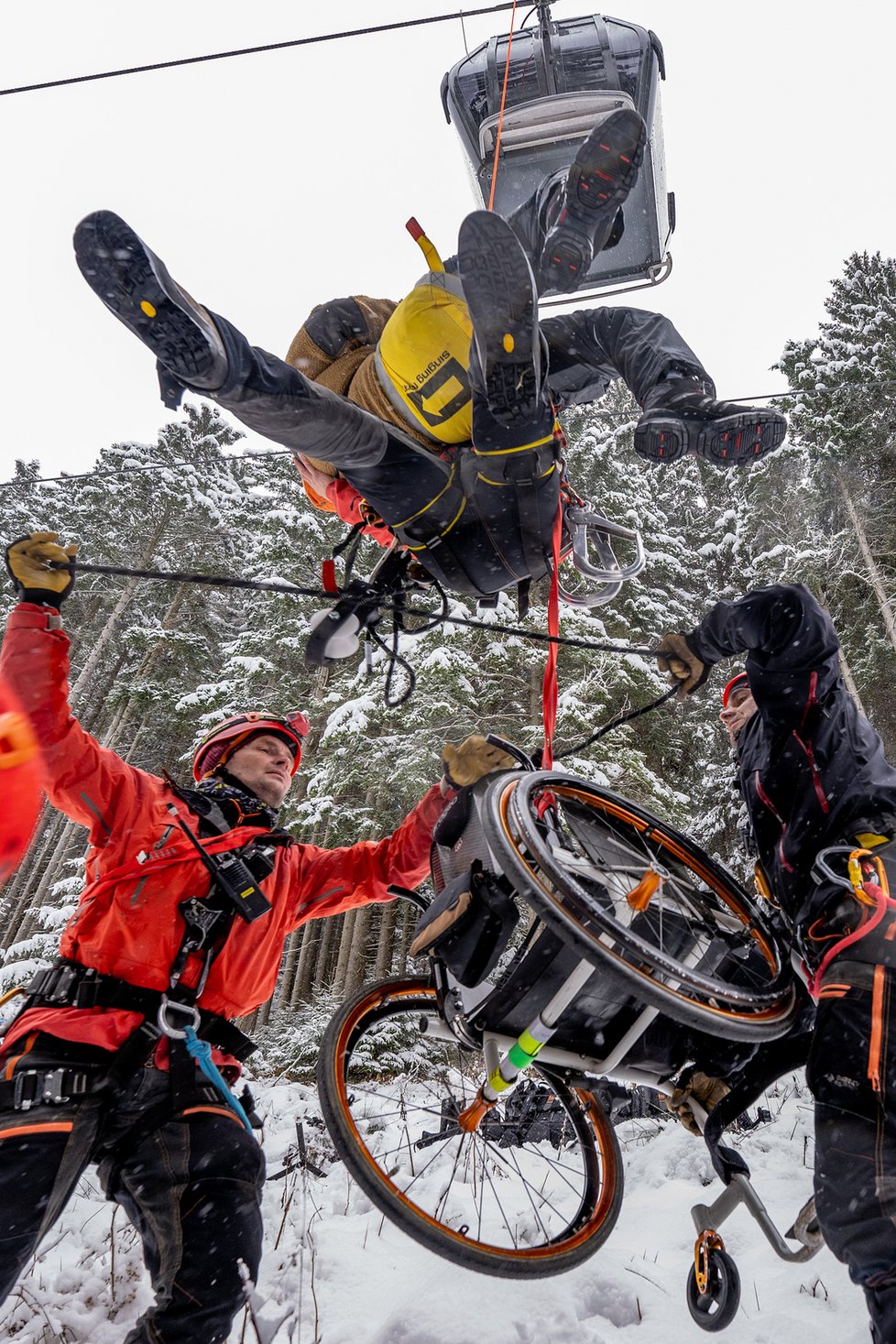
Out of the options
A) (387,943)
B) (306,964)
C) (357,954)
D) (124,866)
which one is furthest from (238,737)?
(306,964)

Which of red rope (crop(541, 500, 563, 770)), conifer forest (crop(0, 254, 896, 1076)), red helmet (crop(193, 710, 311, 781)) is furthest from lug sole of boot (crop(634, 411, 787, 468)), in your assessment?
conifer forest (crop(0, 254, 896, 1076))

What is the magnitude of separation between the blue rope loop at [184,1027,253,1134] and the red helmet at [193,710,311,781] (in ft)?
5.36

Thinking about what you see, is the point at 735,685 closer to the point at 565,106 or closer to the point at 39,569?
the point at 39,569

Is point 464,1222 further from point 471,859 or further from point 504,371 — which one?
point 504,371

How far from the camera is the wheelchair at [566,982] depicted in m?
2.29

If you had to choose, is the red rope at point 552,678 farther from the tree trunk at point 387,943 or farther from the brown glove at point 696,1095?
the tree trunk at point 387,943

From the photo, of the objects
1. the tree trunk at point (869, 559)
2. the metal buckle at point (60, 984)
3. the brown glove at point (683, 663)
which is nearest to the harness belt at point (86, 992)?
the metal buckle at point (60, 984)

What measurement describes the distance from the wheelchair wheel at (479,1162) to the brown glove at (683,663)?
1852 millimetres

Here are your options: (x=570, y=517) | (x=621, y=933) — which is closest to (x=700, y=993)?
(x=621, y=933)

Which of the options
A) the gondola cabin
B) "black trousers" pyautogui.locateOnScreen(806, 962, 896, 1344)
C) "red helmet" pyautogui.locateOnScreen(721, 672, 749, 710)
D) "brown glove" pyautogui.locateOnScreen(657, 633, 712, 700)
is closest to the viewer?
"black trousers" pyautogui.locateOnScreen(806, 962, 896, 1344)

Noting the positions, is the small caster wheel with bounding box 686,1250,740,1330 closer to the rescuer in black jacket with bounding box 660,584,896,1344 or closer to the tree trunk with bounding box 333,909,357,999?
the rescuer in black jacket with bounding box 660,584,896,1344

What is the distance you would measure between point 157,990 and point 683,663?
2697mm

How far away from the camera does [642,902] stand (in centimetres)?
256

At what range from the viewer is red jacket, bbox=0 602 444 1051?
2.92m
